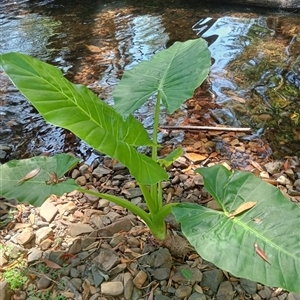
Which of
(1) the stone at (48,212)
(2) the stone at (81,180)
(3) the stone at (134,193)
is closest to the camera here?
(1) the stone at (48,212)

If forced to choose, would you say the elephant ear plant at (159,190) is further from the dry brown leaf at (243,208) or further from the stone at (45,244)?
the stone at (45,244)

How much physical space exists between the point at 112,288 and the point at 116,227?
0.83 feet

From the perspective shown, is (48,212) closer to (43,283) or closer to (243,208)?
(43,283)

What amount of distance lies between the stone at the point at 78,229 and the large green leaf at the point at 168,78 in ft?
1.46

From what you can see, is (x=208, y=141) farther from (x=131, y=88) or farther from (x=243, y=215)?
(x=243, y=215)

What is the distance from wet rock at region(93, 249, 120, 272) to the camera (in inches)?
56.3

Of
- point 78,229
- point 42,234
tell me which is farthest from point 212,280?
point 42,234

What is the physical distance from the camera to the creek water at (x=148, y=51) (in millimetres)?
2257

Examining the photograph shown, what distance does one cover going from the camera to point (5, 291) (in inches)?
52.6

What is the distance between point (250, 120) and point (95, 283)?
4.19 feet

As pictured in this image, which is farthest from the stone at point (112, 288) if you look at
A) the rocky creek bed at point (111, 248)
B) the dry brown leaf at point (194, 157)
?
the dry brown leaf at point (194, 157)

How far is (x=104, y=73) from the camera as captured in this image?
283 centimetres

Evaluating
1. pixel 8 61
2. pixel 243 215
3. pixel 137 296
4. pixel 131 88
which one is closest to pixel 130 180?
pixel 131 88

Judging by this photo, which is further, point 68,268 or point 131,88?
point 131,88
